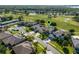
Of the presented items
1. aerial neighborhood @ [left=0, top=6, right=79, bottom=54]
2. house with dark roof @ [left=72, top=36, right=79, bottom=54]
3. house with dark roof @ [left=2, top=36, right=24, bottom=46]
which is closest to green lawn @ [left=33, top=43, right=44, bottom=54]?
aerial neighborhood @ [left=0, top=6, right=79, bottom=54]

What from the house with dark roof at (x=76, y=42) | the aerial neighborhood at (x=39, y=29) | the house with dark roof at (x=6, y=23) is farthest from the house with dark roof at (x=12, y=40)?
the house with dark roof at (x=76, y=42)

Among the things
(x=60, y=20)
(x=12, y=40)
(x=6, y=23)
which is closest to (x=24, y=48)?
(x=12, y=40)

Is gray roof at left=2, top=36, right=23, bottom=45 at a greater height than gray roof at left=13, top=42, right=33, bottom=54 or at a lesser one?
greater

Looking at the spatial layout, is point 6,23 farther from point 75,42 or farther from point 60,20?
point 75,42

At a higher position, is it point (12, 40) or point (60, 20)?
point (60, 20)

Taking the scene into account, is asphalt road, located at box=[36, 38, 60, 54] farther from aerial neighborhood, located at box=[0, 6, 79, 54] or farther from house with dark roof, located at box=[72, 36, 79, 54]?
house with dark roof, located at box=[72, 36, 79, 54]

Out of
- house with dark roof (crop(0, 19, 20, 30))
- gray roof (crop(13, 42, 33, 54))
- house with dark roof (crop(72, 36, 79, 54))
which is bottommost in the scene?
gray roof (crop(13, 42, 33, 54))

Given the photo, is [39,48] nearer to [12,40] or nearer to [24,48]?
[24,48]
